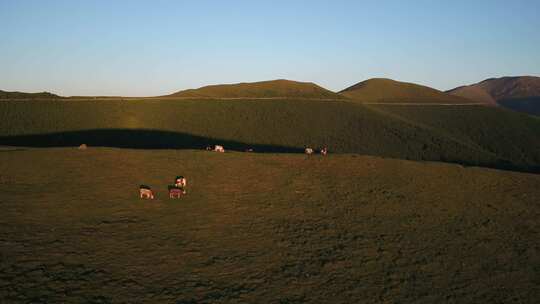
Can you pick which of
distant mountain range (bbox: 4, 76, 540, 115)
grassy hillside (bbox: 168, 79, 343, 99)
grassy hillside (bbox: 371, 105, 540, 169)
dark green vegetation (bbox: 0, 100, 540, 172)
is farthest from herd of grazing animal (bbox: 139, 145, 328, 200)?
grassy hillside (bbox: 168, 79, 343, 99)

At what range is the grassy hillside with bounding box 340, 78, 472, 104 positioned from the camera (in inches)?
5007

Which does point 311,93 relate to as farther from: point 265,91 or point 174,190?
point 174,190

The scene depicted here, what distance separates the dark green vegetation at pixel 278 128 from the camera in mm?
67938

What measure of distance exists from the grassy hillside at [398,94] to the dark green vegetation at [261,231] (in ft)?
324

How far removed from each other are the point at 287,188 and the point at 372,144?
46.1 metres

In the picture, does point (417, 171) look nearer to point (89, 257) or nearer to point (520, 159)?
point (89, 257)

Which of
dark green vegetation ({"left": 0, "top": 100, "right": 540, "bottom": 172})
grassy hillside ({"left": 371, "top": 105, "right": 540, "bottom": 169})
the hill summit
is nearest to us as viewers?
dark green vegetation ({"left": 0, "top": 100, "right": 540, "bottom": 172})

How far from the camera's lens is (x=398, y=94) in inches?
5507

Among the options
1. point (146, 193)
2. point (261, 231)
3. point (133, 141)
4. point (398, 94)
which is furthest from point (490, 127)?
point (146, 193)

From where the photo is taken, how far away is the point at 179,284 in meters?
15.3

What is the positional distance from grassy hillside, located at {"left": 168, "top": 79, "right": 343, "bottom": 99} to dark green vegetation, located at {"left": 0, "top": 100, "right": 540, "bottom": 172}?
11456 millimetres

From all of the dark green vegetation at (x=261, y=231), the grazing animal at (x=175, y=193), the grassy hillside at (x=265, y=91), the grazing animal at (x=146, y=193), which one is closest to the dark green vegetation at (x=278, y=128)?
the grassy hillside at (x=265, y=91)

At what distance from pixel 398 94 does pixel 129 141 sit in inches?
3962

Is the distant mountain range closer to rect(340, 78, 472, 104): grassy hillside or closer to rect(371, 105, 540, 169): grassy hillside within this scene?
rect(340, 78, 472, 104): grassy hillside
